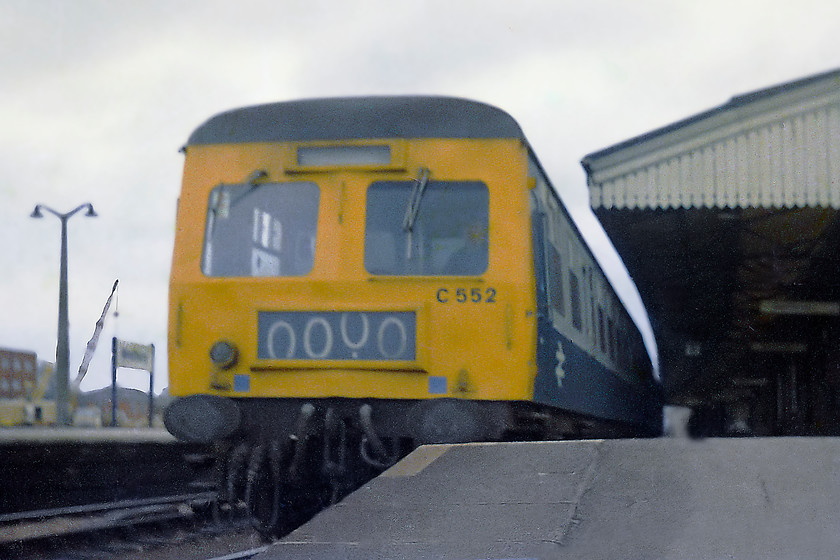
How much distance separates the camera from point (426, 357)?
6691mm

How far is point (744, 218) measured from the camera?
12.6 m

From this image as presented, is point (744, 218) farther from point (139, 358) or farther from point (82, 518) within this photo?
point (139, 358)

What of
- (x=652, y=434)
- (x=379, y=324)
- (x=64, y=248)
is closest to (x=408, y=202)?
(x=379, y=324)

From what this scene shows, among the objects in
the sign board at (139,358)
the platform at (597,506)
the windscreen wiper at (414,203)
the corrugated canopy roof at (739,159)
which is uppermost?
the corrugated canopy roof at (739,159)

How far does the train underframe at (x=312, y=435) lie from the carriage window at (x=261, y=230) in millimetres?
857

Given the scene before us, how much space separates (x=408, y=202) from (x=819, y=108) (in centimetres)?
548

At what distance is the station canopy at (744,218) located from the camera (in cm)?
1071

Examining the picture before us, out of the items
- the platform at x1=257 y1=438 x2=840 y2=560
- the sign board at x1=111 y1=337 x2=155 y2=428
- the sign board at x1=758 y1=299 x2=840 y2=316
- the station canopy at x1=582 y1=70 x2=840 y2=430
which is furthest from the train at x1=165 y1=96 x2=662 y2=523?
the sign board at x1=111 y1=337 x2=155 y2=428

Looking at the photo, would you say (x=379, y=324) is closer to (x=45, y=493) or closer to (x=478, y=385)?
(x=478, y=385)

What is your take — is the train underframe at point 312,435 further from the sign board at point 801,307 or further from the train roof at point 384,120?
the sign board at point 801,307

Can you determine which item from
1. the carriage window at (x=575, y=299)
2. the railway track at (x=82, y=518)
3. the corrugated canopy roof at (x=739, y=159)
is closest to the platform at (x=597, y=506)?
the railway track at (x=82, y=518)

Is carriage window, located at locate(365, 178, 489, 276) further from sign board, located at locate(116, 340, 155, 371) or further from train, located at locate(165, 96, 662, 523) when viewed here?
sign board, located at locate(116, 340, 155, 371)

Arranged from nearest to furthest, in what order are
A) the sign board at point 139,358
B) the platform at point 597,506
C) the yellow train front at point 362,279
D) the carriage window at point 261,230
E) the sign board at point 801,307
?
the platform at point 597,506 < the yellow train front at point 362,279 < the carriage window at point 261,230 < the sign board at point 801,307 < the sign board at point 139,358

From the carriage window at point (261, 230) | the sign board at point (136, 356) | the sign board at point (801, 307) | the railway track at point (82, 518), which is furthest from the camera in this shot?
the sign board at point (136, 356)
